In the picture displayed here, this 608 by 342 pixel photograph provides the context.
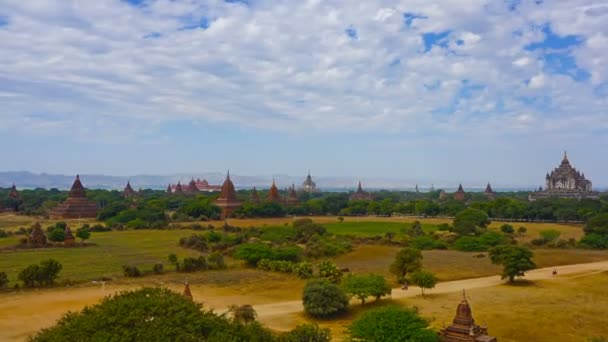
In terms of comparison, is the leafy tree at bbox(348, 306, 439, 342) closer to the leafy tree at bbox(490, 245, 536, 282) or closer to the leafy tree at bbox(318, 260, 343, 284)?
the leafy tree at bbox(318, 260, 343, 284)

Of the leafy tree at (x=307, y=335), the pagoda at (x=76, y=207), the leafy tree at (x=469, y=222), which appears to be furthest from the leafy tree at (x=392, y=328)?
the pagoda at (x=76, y=207)

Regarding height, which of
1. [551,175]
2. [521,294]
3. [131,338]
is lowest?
[521,294]

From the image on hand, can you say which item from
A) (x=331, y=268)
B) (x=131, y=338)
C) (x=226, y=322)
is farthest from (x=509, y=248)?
(x=131, y=338)

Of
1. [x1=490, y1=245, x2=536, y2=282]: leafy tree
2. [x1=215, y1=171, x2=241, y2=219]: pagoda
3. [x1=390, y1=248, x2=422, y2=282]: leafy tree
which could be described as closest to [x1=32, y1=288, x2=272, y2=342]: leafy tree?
[x1=390, y1=248, x2=422, y2=282]: leafy tree

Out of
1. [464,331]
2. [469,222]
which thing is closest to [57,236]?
[469,222]

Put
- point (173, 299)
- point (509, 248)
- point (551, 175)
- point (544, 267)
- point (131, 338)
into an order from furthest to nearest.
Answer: point (551, 175), point (544, 267), point (509, 248), point (173, 299), point (131, 338)

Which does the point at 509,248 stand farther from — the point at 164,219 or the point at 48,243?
the point at 164,219
